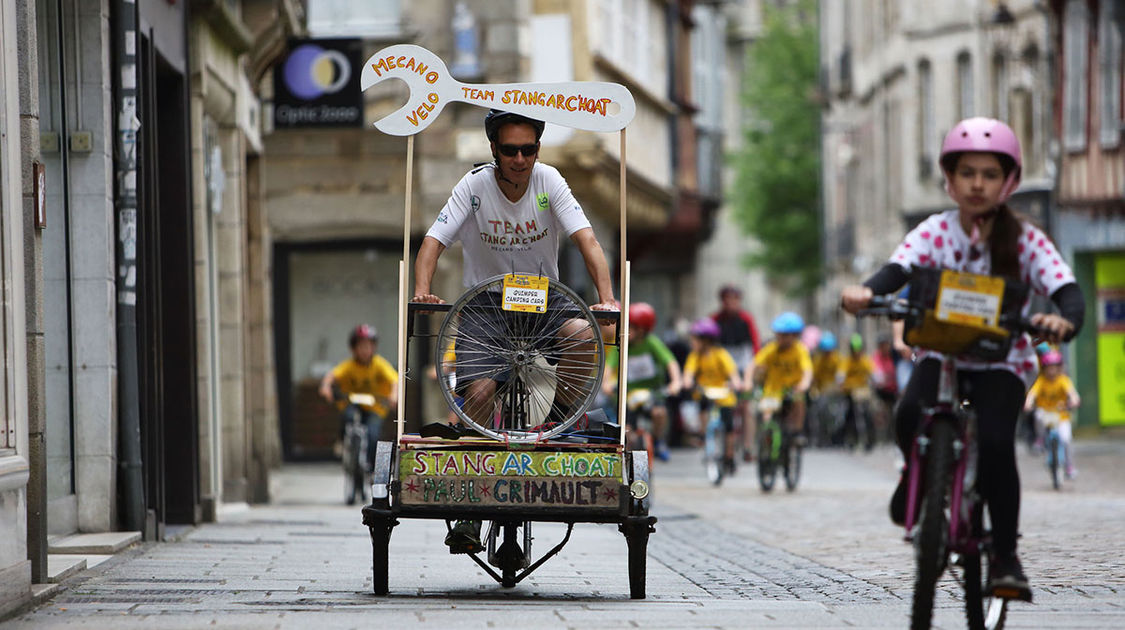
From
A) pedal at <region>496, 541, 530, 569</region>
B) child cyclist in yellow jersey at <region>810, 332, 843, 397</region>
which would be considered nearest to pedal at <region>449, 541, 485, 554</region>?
pedal at <region>496, 541, 530, 569</region>

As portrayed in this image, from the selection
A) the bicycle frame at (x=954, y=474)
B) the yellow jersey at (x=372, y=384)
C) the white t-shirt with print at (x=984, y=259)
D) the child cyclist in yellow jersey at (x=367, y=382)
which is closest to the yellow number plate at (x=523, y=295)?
the white t-shirt with print at (x=984, y=259)

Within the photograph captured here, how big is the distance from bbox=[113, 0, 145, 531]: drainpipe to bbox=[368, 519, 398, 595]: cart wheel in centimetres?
336

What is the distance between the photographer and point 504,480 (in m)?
8.67

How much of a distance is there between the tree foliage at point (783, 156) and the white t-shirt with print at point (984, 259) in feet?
174

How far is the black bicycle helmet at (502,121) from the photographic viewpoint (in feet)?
28.8

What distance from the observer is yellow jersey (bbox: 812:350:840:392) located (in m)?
29.7

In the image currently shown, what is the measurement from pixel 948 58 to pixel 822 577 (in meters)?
32.7

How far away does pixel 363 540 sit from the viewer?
13.3 metres

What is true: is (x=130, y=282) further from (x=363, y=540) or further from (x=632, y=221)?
(x=632, y=221)

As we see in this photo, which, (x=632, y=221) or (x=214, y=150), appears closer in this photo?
(x=214, y=150)

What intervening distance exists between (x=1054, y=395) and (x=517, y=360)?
14230 millimetres

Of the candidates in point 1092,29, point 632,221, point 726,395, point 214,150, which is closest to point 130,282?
point 214,150

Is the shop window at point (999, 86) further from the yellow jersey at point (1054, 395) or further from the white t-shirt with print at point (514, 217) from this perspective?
the white t-shirt with print at point (514, 217)

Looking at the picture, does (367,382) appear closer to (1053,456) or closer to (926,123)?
(1053,456)
